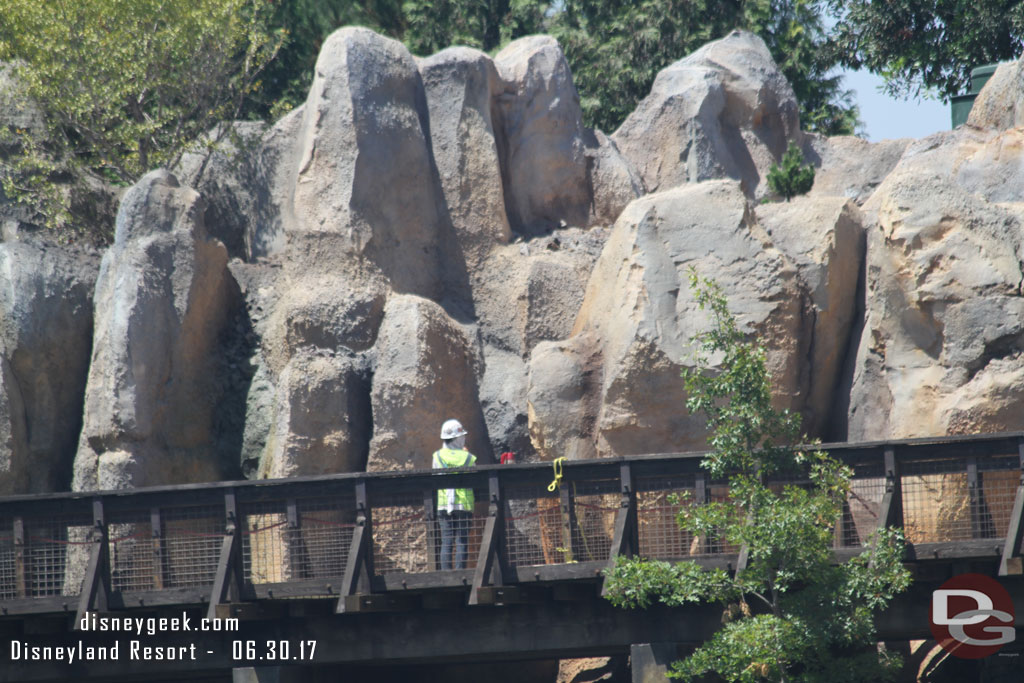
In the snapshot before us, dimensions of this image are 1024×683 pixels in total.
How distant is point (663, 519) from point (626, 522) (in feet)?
1.51

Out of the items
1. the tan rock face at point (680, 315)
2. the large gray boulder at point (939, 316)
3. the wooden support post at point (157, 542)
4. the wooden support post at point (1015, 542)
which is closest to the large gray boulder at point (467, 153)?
the tan rock face at point (680, 315)

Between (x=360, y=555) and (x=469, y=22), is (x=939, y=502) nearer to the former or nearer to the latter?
(x=360, y=555)

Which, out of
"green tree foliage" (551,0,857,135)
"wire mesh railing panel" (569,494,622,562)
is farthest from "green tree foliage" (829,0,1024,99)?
"wire mesh railing panel" (569,494,622,562)

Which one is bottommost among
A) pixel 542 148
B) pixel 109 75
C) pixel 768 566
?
pixel 768 566

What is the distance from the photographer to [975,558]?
520 inches

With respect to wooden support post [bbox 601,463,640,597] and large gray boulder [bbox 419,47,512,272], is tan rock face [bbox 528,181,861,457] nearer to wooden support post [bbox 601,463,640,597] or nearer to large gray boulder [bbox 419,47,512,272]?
wooden support post [bbox 601,463,640,597]

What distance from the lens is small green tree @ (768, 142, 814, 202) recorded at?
20391 millimetres

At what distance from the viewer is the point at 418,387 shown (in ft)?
57.4

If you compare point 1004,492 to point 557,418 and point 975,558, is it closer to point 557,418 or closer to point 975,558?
point 975,558

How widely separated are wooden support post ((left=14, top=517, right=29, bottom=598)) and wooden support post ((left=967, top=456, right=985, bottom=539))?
30.6 ft

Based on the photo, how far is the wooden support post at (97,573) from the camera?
14.0 metres

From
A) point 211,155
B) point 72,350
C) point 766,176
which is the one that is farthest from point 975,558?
point 211,155

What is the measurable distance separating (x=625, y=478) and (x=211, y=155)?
10.4 meters

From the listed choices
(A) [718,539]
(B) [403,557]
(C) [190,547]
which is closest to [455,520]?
(B) [403,557]
